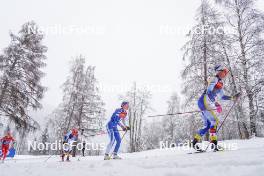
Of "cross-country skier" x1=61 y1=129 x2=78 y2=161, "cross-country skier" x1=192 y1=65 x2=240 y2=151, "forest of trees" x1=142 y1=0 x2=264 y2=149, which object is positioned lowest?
"cross-country skier" x1=61 y1=129 x2=78 y2=161

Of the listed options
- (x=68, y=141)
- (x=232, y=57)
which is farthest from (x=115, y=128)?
(x=232, y=57)

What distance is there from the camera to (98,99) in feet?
88.8

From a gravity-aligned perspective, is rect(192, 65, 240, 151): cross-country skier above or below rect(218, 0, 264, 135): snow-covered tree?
below

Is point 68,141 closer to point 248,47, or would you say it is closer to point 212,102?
point 212,102

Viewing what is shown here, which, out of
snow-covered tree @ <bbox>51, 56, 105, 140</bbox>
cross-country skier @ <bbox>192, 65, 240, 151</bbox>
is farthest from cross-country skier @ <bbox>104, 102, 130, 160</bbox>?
snow-covered tree @ <bbox>51, 56, 105, 140</bbox>

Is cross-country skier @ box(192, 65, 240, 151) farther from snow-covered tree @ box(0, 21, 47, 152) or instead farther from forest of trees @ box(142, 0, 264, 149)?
snow-covered tree @ box(0, 21, 47, 152)

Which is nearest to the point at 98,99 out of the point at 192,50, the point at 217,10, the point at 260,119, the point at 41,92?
the point at 41,92

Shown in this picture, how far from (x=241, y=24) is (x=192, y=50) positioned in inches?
156

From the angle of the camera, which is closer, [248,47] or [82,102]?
[248,47]

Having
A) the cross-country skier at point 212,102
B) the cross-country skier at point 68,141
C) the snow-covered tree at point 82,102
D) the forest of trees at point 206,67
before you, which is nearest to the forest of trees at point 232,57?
the forest of trees at point 206,67

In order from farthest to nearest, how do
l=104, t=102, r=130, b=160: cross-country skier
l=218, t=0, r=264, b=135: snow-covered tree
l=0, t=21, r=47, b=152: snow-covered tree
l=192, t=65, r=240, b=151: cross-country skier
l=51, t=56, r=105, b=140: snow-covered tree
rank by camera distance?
l=51, t=56, r=105, b=140: snow-covered tree < l=0, t=21, r=47, b=152: snow-covered tree < l=218, t=0, r=264, b=135: snow-covered tree < l=104, t=102, r=130, b=160: cross-country skier < l=192, t=65, r=240, b=151: cross-country skier

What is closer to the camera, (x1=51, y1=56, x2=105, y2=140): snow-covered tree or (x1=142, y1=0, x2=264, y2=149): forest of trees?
(x1=142, y1=0, x2=264, y2=149): forest of trees

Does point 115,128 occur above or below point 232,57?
below

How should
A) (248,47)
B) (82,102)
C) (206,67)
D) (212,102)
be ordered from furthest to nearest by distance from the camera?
1. (82,102)
2. (206,67)
3. (248,47)
4. (212,102)
